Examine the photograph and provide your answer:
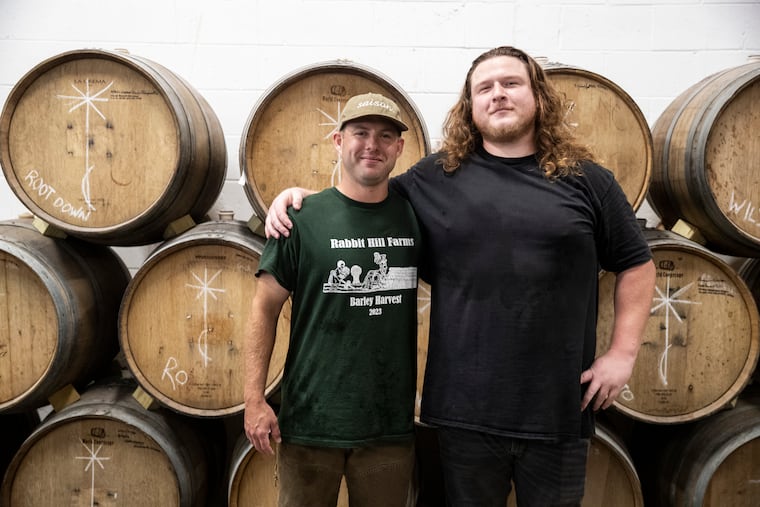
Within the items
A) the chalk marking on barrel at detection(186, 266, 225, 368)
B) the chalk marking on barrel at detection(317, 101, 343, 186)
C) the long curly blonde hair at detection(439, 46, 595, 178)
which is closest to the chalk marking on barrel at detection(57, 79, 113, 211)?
the chalk marking on barrel at detection(186, 266, 225, 368)

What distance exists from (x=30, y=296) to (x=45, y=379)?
33 centimetres

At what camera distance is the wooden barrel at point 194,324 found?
6.72ft

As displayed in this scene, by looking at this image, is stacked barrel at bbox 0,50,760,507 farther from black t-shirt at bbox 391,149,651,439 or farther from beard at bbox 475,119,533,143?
black t-shirt at bbox 391,149,651,439

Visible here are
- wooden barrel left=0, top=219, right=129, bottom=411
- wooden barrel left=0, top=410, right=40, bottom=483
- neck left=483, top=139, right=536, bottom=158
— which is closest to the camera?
neck left=483, top=139, right=536, bottom=158

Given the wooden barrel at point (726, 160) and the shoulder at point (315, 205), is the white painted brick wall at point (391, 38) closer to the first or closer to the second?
the wooden barrel at point (726, 160)

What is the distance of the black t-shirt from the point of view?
1.46m

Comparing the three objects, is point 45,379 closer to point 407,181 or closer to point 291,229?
point 291,229

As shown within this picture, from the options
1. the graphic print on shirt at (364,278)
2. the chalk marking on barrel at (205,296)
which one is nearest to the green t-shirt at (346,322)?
the graphic print on shirt at (364,278)

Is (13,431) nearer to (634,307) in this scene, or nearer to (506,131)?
(506,131)

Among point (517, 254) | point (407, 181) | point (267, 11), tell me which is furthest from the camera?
point (267, 11)

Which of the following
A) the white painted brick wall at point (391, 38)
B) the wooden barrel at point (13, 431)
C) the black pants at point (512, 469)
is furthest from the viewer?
the white painted brick wall at point (391, 38)

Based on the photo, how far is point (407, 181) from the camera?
1692mm

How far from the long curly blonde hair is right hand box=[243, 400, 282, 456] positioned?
901 millimetres

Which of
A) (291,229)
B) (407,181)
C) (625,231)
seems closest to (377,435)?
(291,229)
